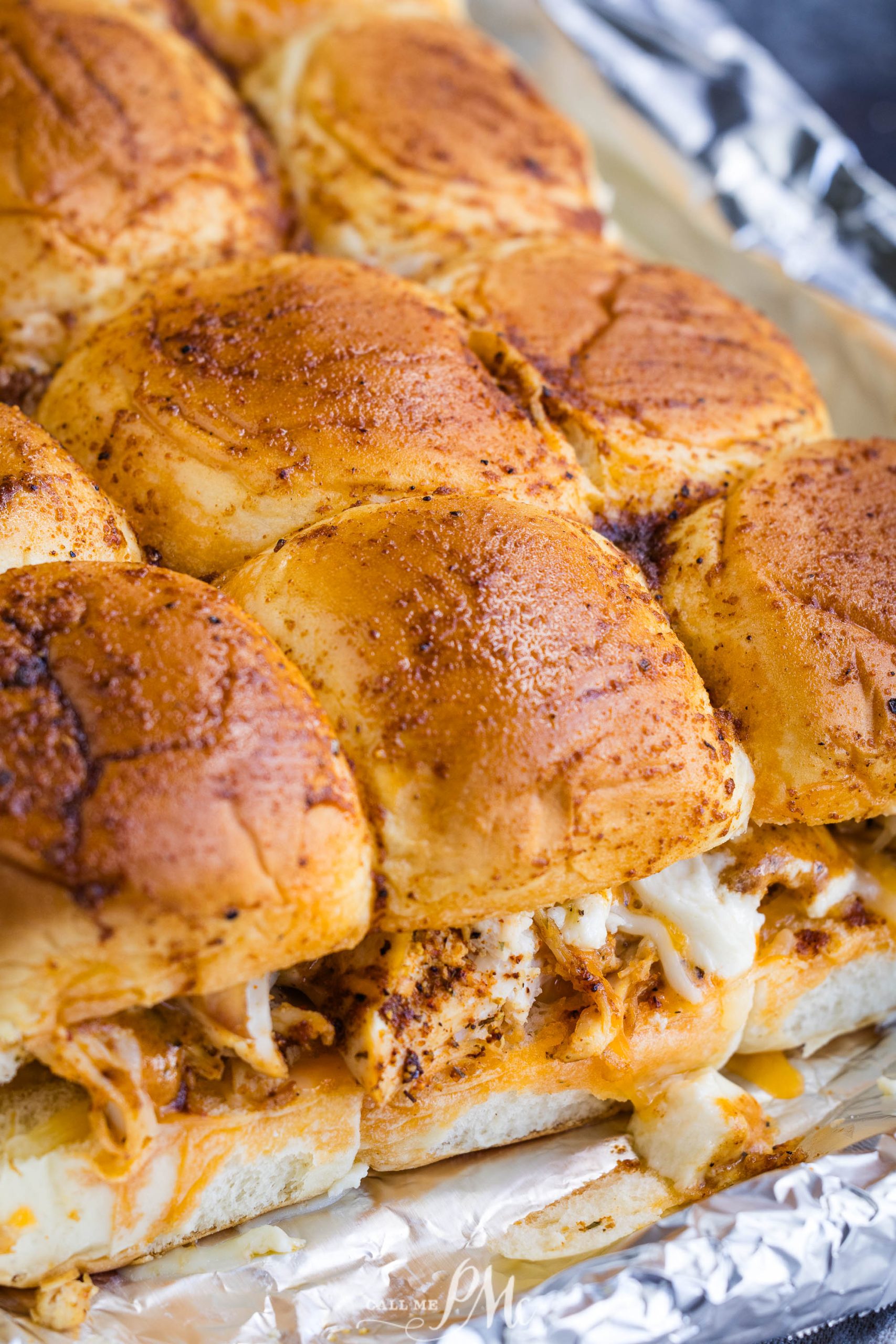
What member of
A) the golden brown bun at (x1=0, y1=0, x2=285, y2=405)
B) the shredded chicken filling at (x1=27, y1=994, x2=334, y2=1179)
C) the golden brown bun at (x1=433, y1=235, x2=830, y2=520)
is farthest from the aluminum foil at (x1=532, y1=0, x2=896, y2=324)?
the shredded chicken filling at (x1=27, y1=994, x2=334, y2=1179)

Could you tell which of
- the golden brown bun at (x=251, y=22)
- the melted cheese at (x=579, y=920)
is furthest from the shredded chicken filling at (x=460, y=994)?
the golden brown bun at (x=251, y=22)

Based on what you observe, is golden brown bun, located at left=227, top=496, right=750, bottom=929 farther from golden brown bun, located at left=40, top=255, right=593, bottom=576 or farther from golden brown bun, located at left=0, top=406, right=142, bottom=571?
golden brown bun, located at left=0, top=406, right=142, bottom=571

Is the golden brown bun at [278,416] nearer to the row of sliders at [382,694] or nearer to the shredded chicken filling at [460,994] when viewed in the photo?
the row of sliders at [382,694]

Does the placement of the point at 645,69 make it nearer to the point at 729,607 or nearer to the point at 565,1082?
the point at 729,607

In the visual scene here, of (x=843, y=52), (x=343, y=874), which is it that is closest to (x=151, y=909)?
(x=343, y=874)

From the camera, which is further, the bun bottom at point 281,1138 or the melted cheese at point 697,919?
the melted cheese at point 697,919
